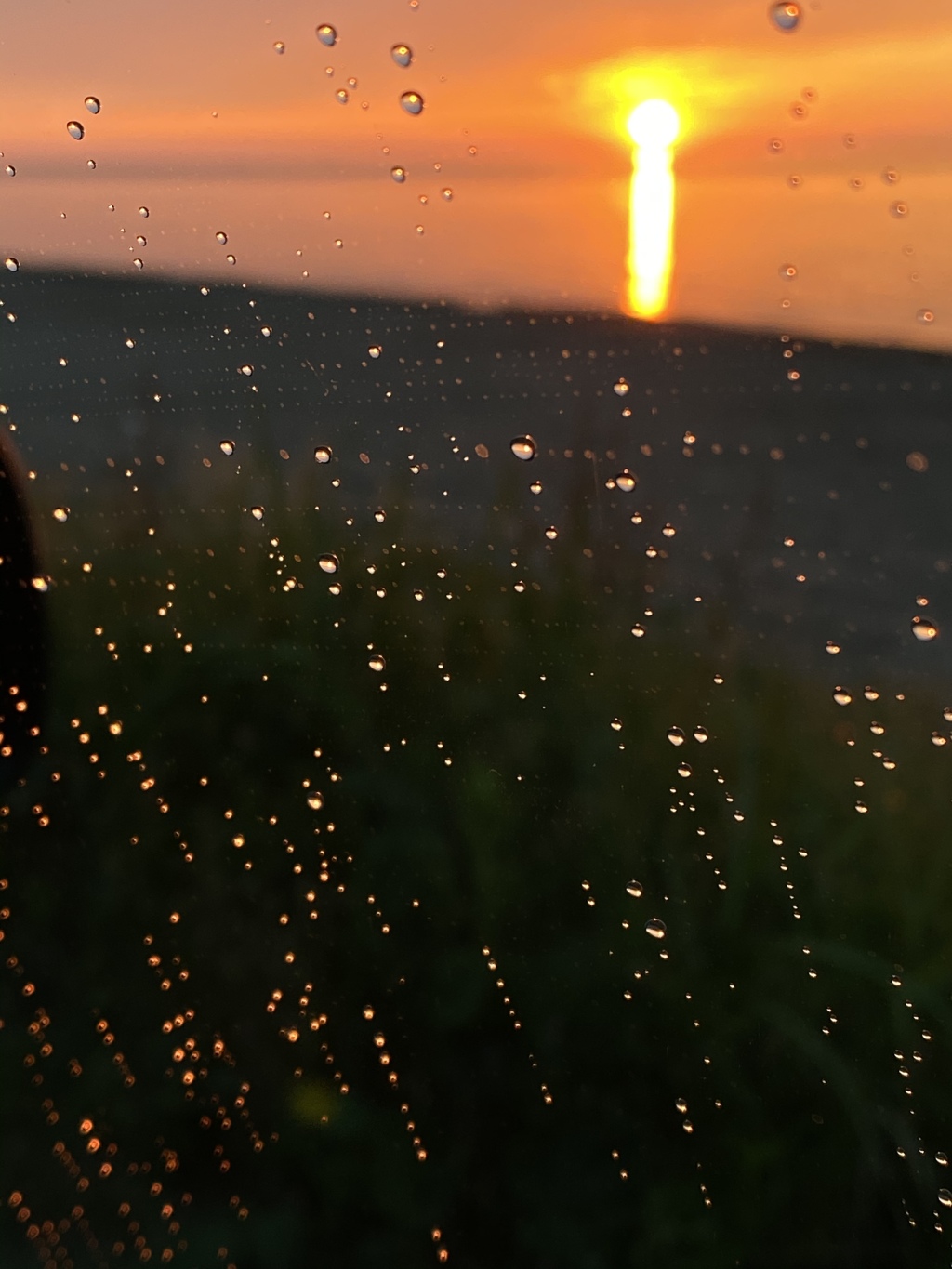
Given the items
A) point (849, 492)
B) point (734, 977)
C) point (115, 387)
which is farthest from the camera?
point (115, 387)

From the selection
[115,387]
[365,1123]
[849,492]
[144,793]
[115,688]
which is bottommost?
[365,1123]

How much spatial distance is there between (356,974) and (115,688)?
1.21ft

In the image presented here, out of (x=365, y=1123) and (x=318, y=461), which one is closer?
(x=318, y=461)

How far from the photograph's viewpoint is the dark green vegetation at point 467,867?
845 millimetres

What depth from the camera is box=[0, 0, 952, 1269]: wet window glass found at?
2.52ft

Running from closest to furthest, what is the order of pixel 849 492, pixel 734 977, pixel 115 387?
pixel 849 492 < pixel 734 977 < pixel 115 387

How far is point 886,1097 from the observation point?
86 cm

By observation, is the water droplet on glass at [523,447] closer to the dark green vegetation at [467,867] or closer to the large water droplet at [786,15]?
the dark green vegetation at [467,867]

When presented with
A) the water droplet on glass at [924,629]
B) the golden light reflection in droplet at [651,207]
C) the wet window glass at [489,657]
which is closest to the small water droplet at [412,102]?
the wet window glass at [489,657]

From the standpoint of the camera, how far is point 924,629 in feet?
2.55

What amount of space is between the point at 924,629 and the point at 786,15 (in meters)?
0.42

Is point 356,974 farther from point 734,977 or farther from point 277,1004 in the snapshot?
point 734,977

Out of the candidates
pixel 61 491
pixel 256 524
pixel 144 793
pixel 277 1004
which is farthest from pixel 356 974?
pixel 61 491

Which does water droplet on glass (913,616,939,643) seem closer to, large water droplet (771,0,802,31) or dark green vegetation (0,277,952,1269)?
dark green vegetation (0,277,952,1269)
